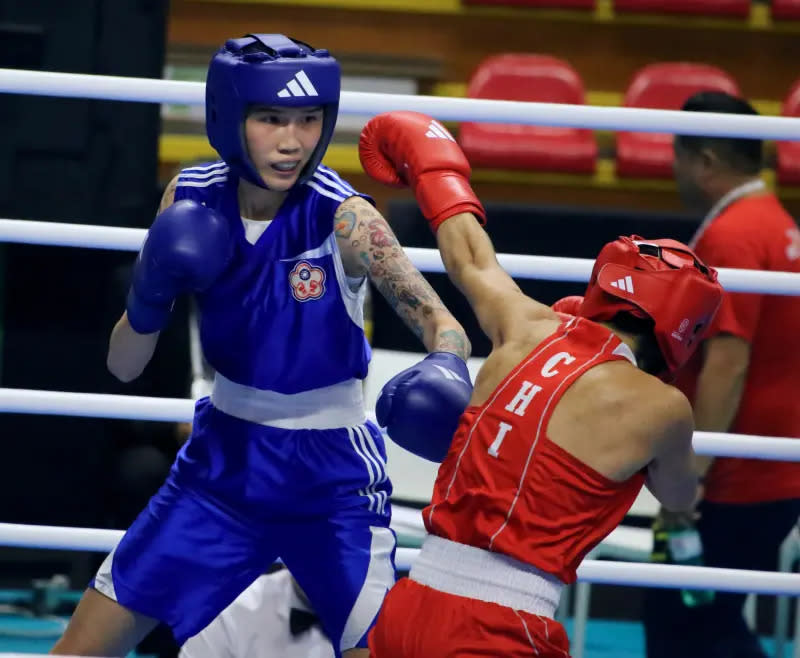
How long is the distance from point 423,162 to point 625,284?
1.43 feet

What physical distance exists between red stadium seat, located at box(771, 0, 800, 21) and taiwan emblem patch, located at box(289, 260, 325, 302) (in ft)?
15.3

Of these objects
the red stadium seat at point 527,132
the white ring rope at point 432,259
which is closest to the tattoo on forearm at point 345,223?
the white ring rope at point 432,259

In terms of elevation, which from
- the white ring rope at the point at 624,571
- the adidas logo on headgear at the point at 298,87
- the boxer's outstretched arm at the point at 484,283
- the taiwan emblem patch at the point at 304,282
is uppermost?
the adidas logo on headgear at the point at 298,87

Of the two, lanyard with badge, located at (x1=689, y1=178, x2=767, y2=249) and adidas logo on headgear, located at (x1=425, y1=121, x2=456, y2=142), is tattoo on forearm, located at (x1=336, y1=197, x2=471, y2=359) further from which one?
lanyard with badge, located at (x1=689, y1=178, x2=767, y2=249)

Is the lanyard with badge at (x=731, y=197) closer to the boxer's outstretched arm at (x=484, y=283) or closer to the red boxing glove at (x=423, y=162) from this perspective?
the red boxing glove at (x=423, y=162)

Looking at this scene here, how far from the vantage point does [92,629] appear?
237 cm

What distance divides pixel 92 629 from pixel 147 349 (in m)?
0.48

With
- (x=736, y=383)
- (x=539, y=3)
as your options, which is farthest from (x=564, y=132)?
(x=736, y=383)

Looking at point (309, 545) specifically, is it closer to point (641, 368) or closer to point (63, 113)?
point (641, 368)

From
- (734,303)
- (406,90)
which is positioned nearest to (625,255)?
(734,303)

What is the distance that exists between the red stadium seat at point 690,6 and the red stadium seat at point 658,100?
35 centimetres

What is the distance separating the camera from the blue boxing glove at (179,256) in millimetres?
2207

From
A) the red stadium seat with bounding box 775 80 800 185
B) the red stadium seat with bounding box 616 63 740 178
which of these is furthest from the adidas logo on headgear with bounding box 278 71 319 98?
the red stadium seat with bounding box 775 80 800 185

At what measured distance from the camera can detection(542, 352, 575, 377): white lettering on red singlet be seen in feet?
7.12
